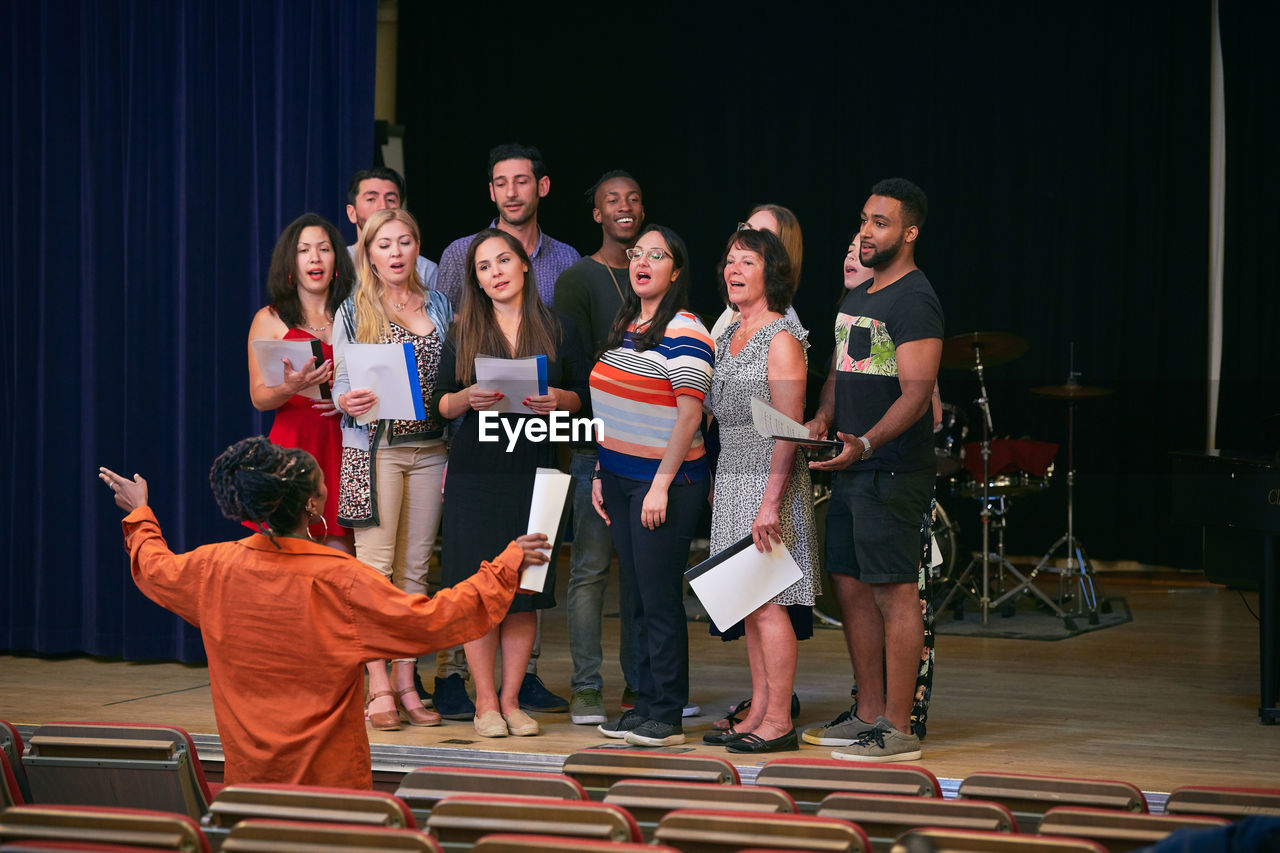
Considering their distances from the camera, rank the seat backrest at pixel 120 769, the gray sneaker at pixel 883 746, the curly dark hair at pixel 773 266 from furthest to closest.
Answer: the curly dark hair at pixel 773 266
the gray sneaker at pixel 883 746
the seat backrest at pixel 120 769

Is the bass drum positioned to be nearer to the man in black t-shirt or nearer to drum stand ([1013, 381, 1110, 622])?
drum stand ([1013, 381, 1110, 622])

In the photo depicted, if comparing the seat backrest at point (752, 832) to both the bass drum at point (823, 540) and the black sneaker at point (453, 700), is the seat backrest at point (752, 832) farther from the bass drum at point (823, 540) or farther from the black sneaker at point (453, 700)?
the bass drum at point (823, 540)

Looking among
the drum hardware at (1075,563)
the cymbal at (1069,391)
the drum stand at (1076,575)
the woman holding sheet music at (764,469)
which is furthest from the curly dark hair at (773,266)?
the cymbal at (1069,391)

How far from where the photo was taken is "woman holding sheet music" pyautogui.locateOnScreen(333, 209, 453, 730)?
159 inches

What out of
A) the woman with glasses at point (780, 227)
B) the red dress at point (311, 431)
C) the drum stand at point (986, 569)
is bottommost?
the drum stand at point (986, 569)

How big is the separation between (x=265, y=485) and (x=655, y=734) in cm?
156

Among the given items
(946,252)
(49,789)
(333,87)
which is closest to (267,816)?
(49,789)

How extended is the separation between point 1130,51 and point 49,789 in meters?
7.34

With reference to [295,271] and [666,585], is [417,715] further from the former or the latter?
[295,271]

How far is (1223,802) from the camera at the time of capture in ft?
7.38

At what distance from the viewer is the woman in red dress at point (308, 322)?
4.19m

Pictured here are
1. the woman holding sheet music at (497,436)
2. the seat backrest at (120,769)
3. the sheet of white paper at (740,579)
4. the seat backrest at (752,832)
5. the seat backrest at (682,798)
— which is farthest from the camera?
the woman holding sheet music at (497,436)

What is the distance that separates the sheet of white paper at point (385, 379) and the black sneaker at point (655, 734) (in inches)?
43.9

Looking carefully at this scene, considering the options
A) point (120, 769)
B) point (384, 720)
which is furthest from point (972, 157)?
point (120, 769)
